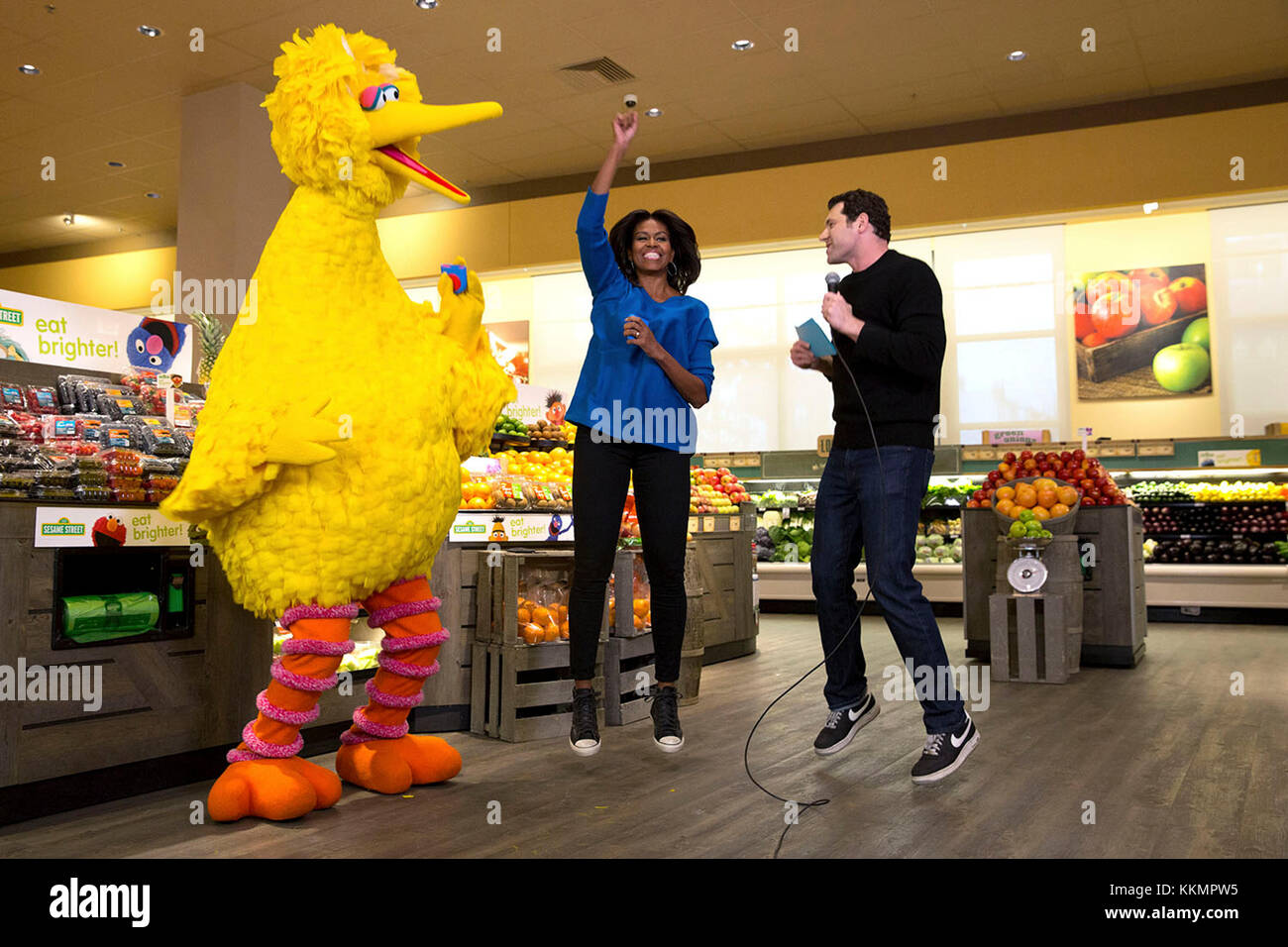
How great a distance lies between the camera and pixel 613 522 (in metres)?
2.93

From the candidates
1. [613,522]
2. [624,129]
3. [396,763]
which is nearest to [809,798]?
[613,522]

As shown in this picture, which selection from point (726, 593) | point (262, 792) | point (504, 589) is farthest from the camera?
point (726, 593)

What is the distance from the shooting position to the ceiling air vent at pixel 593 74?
7.59 meters

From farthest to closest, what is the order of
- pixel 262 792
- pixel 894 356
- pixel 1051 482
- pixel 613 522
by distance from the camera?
pixel 1051 482 → pixel 613 522 → pixel 894 356 → pixel 262 792

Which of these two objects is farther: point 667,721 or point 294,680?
point 667,721

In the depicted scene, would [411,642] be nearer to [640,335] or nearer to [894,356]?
[640,335]

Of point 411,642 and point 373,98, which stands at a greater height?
point 373,98

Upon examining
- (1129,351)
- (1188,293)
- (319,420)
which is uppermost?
(1188,293)

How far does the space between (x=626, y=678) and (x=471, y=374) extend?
1.54 metres

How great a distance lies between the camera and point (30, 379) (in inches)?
115

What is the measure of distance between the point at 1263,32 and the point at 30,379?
792 cm

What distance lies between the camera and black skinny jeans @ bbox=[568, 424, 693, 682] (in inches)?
115

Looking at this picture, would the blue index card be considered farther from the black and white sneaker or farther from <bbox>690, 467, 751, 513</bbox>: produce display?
<bbox>690, 467, 751, 513</bbox>: produce display
